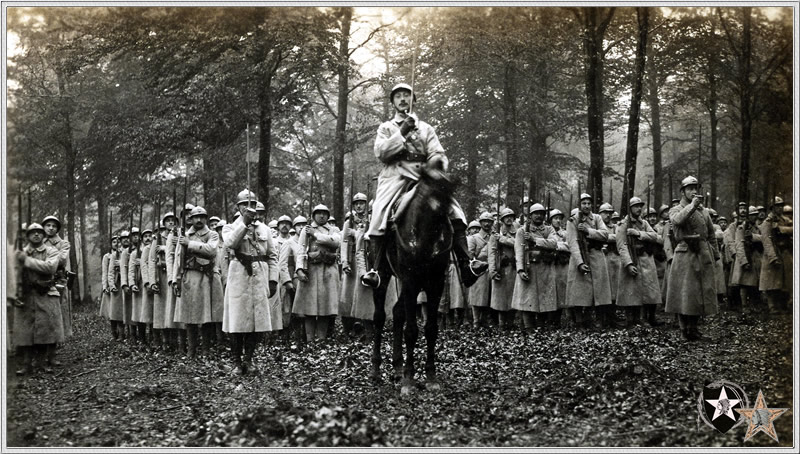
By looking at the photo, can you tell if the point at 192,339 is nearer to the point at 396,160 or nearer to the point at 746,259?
the point at 396,160

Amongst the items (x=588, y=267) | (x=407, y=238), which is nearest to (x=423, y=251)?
(x=407, y=238)

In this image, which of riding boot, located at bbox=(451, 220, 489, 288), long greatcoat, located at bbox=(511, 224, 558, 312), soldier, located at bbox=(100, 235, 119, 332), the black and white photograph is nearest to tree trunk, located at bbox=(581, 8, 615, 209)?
the black and white photograph

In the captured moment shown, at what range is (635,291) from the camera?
11.8 metres

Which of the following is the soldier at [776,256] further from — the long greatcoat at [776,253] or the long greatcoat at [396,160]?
the long greatcoat at [396,160]

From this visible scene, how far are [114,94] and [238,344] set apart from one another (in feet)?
28.4

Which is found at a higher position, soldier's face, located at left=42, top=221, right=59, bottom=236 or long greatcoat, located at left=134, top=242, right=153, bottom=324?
soldier's face, located at left=42, top=221, right=59, bottom=236

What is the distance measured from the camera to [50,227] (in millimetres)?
10375

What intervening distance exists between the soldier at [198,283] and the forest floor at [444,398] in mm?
1026

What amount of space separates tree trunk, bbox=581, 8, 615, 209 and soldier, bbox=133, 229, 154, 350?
859 cm

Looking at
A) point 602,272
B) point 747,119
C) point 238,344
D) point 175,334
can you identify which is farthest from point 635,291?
point 175,334

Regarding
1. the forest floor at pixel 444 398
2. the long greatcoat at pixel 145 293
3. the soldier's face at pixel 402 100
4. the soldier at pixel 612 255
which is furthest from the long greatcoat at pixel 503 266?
the long greatcoat at pixel 145 293

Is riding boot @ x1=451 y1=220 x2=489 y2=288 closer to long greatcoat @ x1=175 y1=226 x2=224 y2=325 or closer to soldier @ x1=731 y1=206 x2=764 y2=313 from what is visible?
long greatcoat @ x1=175 y1=226 x2=224 y2=325

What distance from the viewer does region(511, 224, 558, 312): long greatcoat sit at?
480 inches

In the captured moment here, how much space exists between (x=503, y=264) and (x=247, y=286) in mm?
5644
